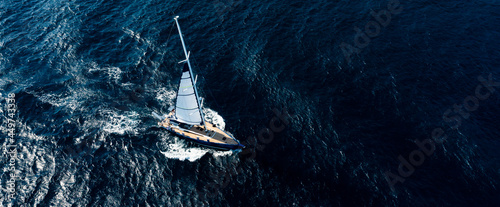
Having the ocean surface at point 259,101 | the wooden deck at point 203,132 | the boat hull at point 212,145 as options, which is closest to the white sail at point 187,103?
the wooden deck at point 203,132

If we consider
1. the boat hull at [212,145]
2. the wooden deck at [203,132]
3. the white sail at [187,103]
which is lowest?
the boat hull at [212,145]

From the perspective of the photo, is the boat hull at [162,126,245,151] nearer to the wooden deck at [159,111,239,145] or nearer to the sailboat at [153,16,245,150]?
the sailboat at [153,16,245,150]

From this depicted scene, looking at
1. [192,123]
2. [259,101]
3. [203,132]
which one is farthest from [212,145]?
[259,101]

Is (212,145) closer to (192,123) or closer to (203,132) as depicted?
(203,132)

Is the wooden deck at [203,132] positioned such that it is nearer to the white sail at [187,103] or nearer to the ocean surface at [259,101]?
the white sail at [187,103]

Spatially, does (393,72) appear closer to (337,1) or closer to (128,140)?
(337,1)

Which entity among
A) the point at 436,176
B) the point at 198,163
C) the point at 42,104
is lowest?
the point at 436,176

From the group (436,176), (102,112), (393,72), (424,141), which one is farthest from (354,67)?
(102,112)
